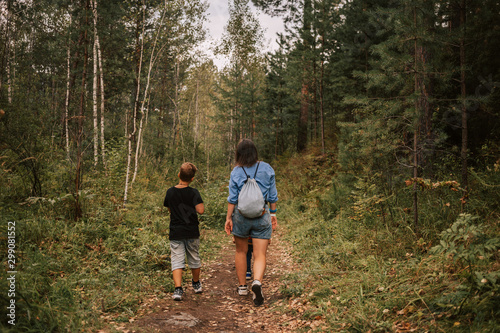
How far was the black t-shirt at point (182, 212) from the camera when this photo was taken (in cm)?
438

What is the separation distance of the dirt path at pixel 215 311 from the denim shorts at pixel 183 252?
51 cm

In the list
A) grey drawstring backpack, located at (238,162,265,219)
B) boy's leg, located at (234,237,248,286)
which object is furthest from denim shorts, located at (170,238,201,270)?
grey drawstring backpack, located at (238,162,265,219)

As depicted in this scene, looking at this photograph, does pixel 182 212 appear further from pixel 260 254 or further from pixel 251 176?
pixel 260 254

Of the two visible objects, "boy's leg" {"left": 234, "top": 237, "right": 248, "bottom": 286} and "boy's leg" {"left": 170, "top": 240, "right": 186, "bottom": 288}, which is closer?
"boy's leg" {"left": 170, "top": 240, "right": 186, "bottom": 288}

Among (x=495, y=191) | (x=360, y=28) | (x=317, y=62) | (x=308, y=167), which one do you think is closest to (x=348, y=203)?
(x=495, y=191)

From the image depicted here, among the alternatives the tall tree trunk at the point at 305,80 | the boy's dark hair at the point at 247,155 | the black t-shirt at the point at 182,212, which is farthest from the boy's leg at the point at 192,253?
the tall tree trunk at the point at 305,80

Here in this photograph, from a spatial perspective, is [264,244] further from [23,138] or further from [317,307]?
[23,138]

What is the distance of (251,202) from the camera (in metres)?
4.02

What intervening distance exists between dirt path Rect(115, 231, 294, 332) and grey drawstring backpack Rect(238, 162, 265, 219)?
4.54 ft

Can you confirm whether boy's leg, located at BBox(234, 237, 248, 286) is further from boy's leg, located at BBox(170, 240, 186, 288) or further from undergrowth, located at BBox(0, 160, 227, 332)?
undergrowth, located at BBox(0, 160, 227, 332)

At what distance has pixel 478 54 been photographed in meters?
6.32

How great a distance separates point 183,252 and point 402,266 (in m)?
3.15

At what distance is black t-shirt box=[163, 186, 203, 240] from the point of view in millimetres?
4379

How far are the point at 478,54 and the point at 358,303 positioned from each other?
246 inches
